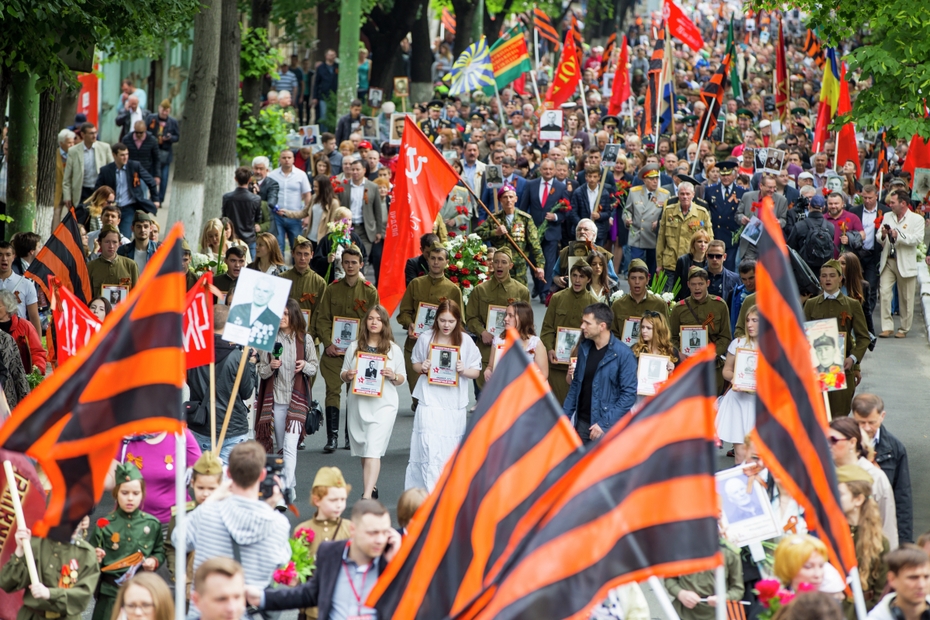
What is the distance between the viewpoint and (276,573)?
22.3 feet

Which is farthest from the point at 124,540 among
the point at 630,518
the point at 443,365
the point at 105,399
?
the point at 443,365

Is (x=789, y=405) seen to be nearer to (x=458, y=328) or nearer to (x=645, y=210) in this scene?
(x=458, y=328)

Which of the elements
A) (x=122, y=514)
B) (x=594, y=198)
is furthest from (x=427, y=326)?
(x=594, y=198)

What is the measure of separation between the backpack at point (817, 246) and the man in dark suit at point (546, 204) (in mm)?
3746

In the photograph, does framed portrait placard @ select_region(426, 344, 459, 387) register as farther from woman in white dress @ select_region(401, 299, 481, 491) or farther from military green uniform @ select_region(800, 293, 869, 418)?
military green uniform @ select_region(800, 293, 869, 418)

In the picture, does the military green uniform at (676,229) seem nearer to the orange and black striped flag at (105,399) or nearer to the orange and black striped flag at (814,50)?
the orange and black striped flag at (814,50)

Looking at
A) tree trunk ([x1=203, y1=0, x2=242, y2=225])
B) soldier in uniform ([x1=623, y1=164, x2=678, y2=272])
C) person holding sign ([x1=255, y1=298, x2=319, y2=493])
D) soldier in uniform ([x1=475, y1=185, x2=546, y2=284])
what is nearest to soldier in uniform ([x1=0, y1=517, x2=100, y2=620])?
person holding sign ([x1=255, y1=298, x2=319, y2=493])

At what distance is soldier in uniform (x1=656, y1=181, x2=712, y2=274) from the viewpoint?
57.0ft

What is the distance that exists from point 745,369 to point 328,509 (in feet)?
15.0

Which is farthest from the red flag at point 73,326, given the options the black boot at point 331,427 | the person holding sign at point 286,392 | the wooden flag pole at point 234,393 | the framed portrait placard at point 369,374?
the black boot at point 331,427

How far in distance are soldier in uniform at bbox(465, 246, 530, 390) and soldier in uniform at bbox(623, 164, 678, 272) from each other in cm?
617

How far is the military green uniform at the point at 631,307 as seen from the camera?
40.2 ft

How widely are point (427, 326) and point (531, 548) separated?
746cm

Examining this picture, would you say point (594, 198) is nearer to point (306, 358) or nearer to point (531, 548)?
point (306, 358)
